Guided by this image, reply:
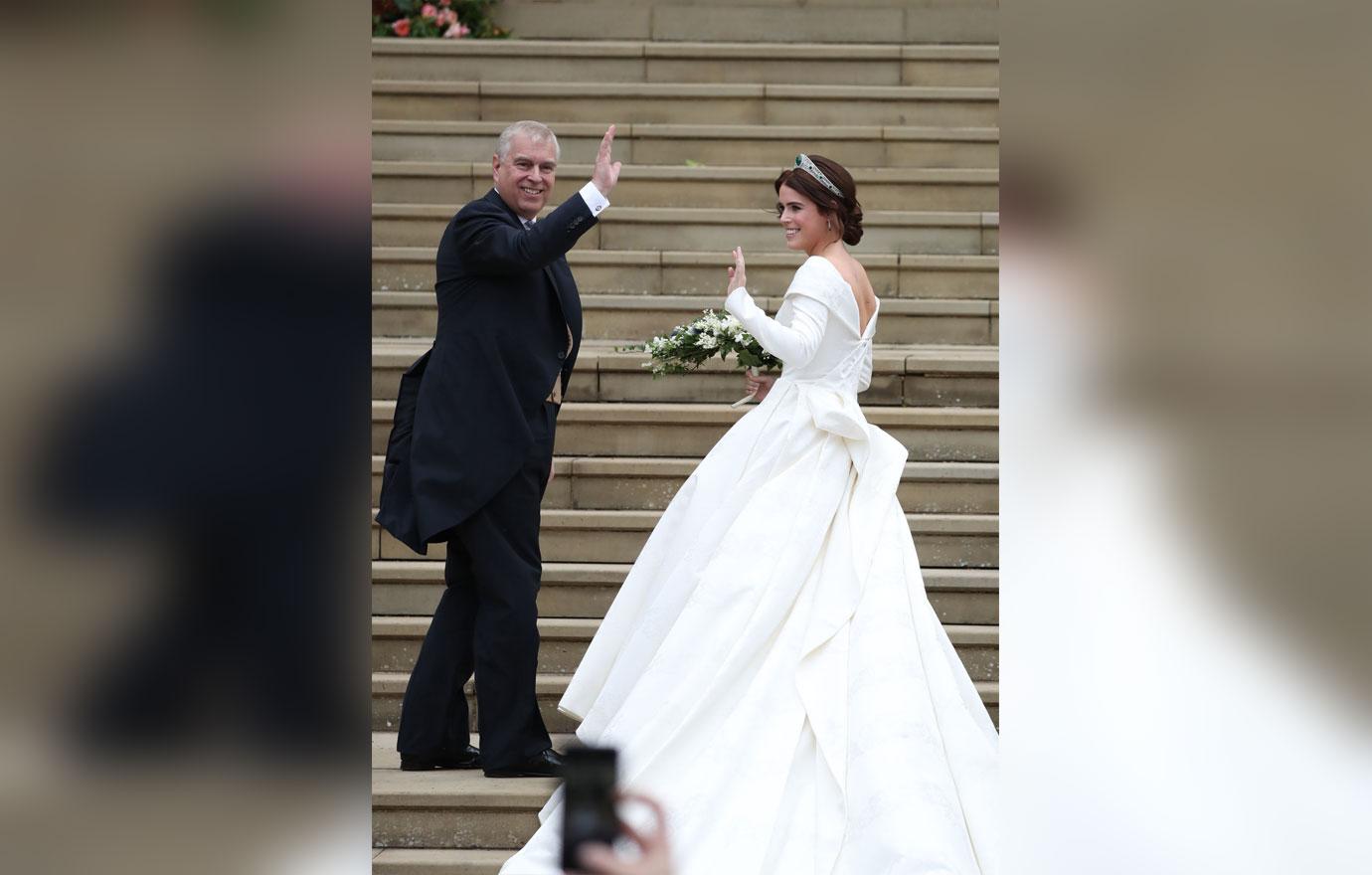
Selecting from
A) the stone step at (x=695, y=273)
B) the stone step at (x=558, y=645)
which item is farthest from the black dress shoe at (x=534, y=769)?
the stone step at (x=695, y=273)

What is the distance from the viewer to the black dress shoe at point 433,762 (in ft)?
15.0

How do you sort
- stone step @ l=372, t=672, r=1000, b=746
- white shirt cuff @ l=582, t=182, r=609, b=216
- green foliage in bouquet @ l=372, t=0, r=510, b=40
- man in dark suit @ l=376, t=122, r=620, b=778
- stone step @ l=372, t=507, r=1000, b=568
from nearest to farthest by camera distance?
1. white shirt cuff @ l=582, t=182, r=609, b=216
2. man in dark suit @ l=376, t=122, r=620, b=778
3. stone step @ l=372, t=672, r=1000, b=746
4. stone step @ l=372, t=507, r=1000, b=568
5. green foliage in bouquet @ l=372, t=0, r=510, b=40

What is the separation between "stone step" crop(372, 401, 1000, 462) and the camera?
6.36m

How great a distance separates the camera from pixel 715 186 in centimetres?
817

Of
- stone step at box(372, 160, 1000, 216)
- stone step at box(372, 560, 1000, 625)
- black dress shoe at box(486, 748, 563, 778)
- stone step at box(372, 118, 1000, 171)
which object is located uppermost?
stone step at box(372, 118, 1000, 171)

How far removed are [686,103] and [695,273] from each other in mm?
1680

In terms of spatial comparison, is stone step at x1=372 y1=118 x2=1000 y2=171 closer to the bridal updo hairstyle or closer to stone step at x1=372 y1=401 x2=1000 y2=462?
stone step at x1=372 y1=401 x2=1000 y2=462

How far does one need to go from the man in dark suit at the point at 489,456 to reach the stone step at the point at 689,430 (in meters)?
1.77

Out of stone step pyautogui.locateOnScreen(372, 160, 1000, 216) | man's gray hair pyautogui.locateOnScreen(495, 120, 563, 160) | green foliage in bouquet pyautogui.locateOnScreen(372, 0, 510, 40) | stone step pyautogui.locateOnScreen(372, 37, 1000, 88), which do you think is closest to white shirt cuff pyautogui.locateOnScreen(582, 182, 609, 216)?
man's gray hair pyautogui.locateOnScreen(495, 120, 563, 160)

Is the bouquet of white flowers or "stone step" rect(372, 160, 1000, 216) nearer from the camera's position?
the bouquet of white flowers

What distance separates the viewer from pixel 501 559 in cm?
443
